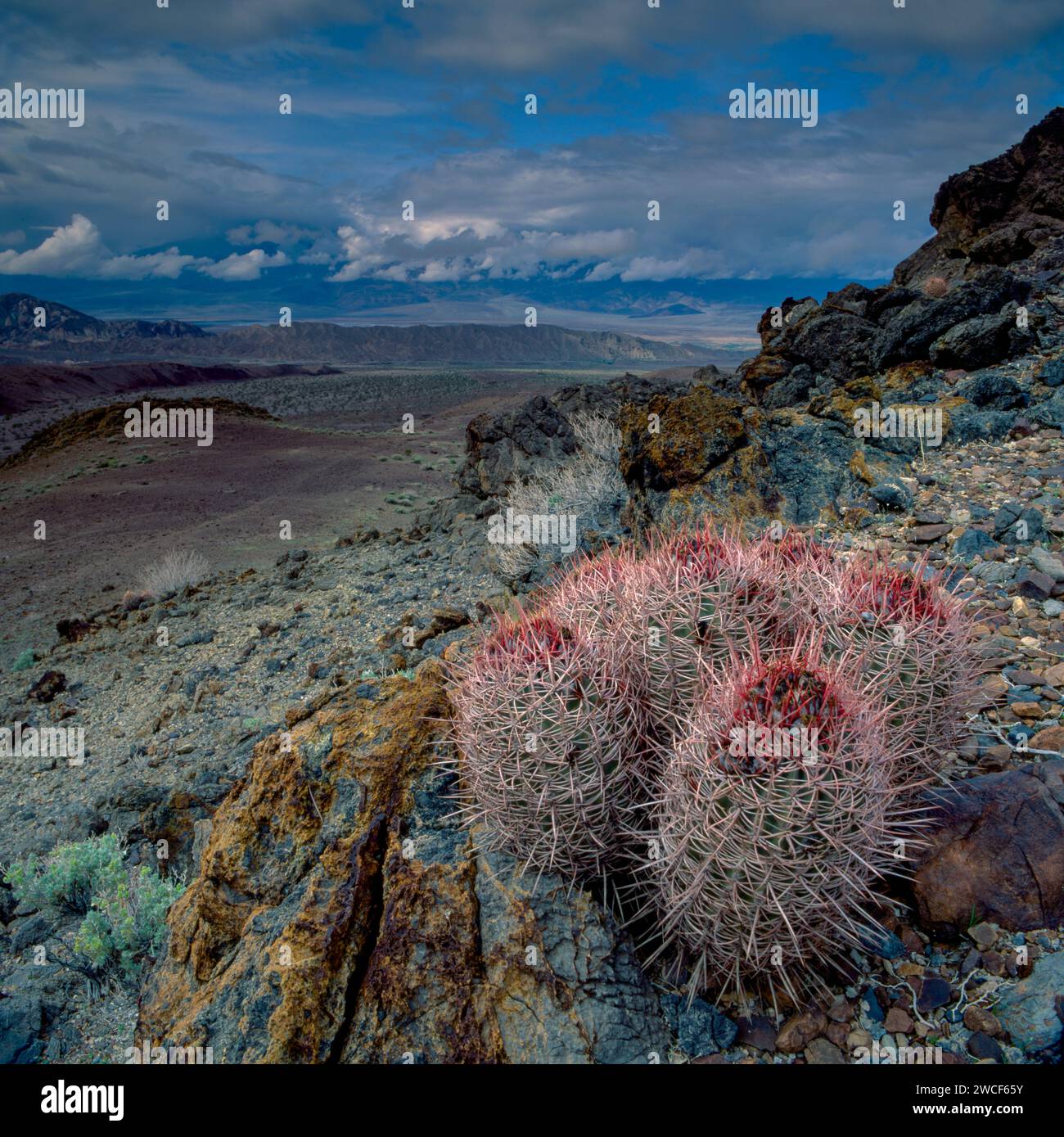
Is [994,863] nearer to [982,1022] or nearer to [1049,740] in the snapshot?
[982,1022]

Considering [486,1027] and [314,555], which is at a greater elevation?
[314,555]

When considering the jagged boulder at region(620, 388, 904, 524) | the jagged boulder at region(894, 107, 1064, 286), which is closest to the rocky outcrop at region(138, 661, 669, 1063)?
the jagged boulder at region(620, 388, 904, 524)

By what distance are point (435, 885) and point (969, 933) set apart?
210cm

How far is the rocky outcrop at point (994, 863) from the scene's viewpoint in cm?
286

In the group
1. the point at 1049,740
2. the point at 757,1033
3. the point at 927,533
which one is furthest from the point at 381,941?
the point at 927,533

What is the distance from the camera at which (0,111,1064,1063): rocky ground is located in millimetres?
2695

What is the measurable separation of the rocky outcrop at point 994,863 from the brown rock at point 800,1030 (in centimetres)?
63

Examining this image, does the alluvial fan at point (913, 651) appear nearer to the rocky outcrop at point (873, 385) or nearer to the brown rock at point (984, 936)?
the brown rock at point (984, 936)

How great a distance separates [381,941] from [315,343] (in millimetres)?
177472

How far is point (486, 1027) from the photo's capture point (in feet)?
8.65

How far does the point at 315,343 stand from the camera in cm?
16562
